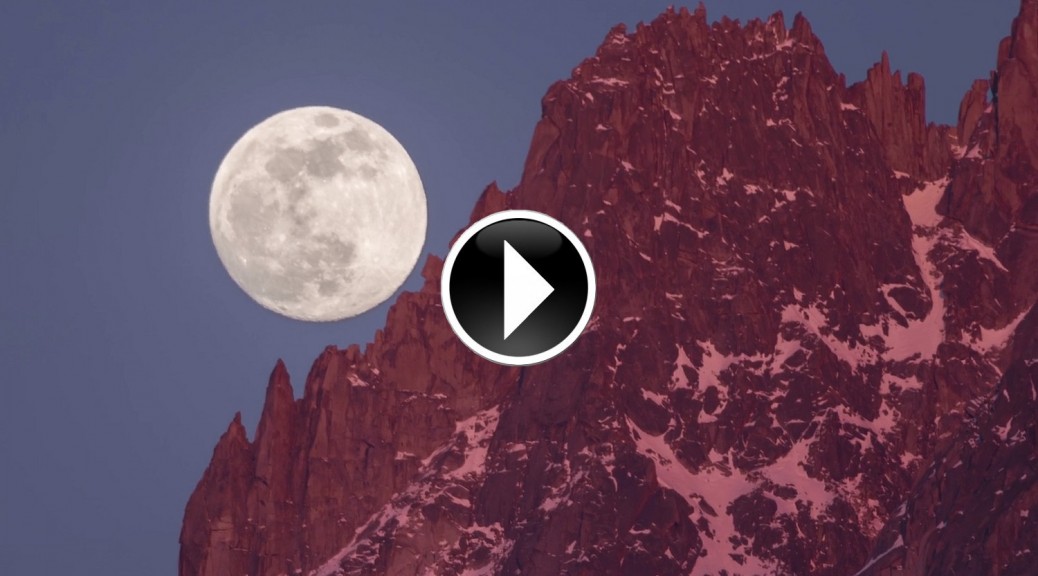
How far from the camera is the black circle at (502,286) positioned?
37.4 meters

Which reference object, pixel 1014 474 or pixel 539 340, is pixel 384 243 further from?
pixel 539 340

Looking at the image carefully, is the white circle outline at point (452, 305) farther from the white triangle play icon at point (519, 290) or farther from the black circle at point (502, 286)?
the white triangle play icon at point (519, 290)

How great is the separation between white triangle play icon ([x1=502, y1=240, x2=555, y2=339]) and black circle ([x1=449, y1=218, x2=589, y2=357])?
0.26 ft

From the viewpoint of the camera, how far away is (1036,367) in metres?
196

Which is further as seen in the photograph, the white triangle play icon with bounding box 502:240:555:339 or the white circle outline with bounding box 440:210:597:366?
the white triangle play icon with bounding box 502:240:555:339

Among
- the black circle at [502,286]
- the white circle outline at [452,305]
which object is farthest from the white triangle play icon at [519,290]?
the white circle outline at [452,305]

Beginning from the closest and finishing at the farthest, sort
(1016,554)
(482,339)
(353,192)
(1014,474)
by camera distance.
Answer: (482,339)
(353,192)
(1016,554)
(1014,474)

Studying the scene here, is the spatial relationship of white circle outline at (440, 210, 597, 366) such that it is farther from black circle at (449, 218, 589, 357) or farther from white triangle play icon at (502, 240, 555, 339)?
white triangle play icon at (502, 240, 555, 339)

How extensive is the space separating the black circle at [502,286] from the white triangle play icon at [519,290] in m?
0.08

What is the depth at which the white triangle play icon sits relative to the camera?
37.5 m

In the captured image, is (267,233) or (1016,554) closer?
(267,233)

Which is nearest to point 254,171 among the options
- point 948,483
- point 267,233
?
point 267,233

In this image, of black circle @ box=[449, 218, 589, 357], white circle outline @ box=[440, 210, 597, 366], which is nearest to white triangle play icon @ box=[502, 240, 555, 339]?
black circle @ box=[449, 218, 589, 357]

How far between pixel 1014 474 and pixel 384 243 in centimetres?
7640
